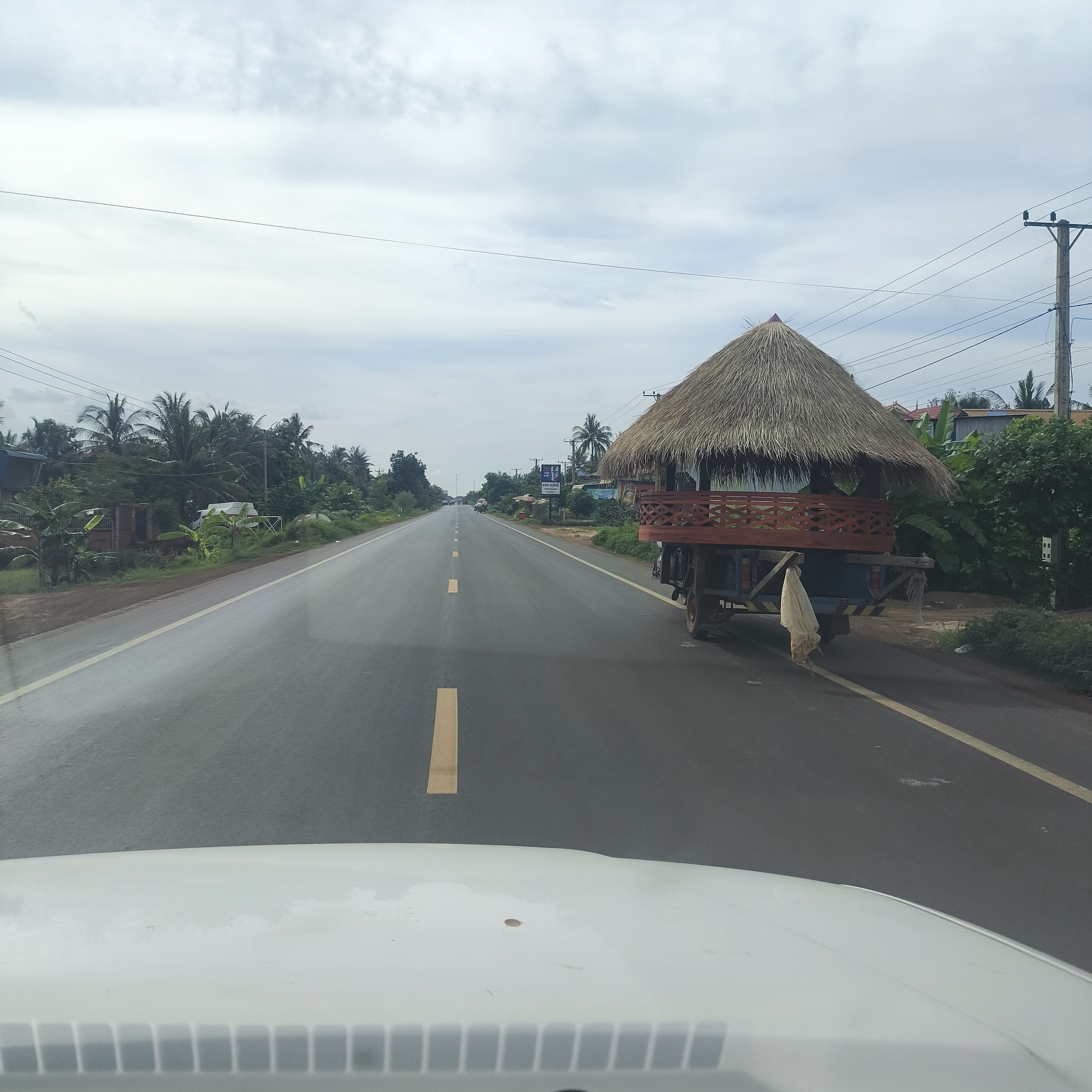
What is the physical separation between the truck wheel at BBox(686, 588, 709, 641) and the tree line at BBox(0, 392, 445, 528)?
2406 centimetres

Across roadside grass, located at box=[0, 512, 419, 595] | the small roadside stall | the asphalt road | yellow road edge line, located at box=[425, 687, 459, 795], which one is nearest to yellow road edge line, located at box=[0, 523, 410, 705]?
the asphalt road

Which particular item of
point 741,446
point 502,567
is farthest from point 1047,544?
point 502,567

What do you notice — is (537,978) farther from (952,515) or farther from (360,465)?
(360,465)

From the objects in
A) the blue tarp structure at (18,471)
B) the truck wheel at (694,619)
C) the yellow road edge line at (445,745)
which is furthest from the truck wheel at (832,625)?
the blue tarp structure at (18,471)

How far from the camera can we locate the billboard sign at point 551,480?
64.4m

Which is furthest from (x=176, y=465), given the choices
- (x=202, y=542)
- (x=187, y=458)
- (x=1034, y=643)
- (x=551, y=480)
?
(x=1034, y=643)

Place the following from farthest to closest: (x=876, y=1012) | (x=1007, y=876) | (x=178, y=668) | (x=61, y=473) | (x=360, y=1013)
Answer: (x=61, y=473), (x=178, y=668), (x=1007, y=876), (x=876, y=1012), (x=360, y=1013)

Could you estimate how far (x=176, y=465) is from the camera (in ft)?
142

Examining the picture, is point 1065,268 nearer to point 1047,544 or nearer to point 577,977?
point 1047,544

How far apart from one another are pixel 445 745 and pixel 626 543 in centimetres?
2461

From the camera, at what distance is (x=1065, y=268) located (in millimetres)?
16906

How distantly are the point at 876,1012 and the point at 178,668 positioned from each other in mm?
8137

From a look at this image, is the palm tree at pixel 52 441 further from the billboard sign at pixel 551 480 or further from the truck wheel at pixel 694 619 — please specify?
the truck wheel at pixel 694 619

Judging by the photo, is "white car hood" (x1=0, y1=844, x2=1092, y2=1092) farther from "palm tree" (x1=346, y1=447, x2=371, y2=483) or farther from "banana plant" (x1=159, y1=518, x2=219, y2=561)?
"palm tree" (x1=346, y1=447, x2=371, y2=483)
